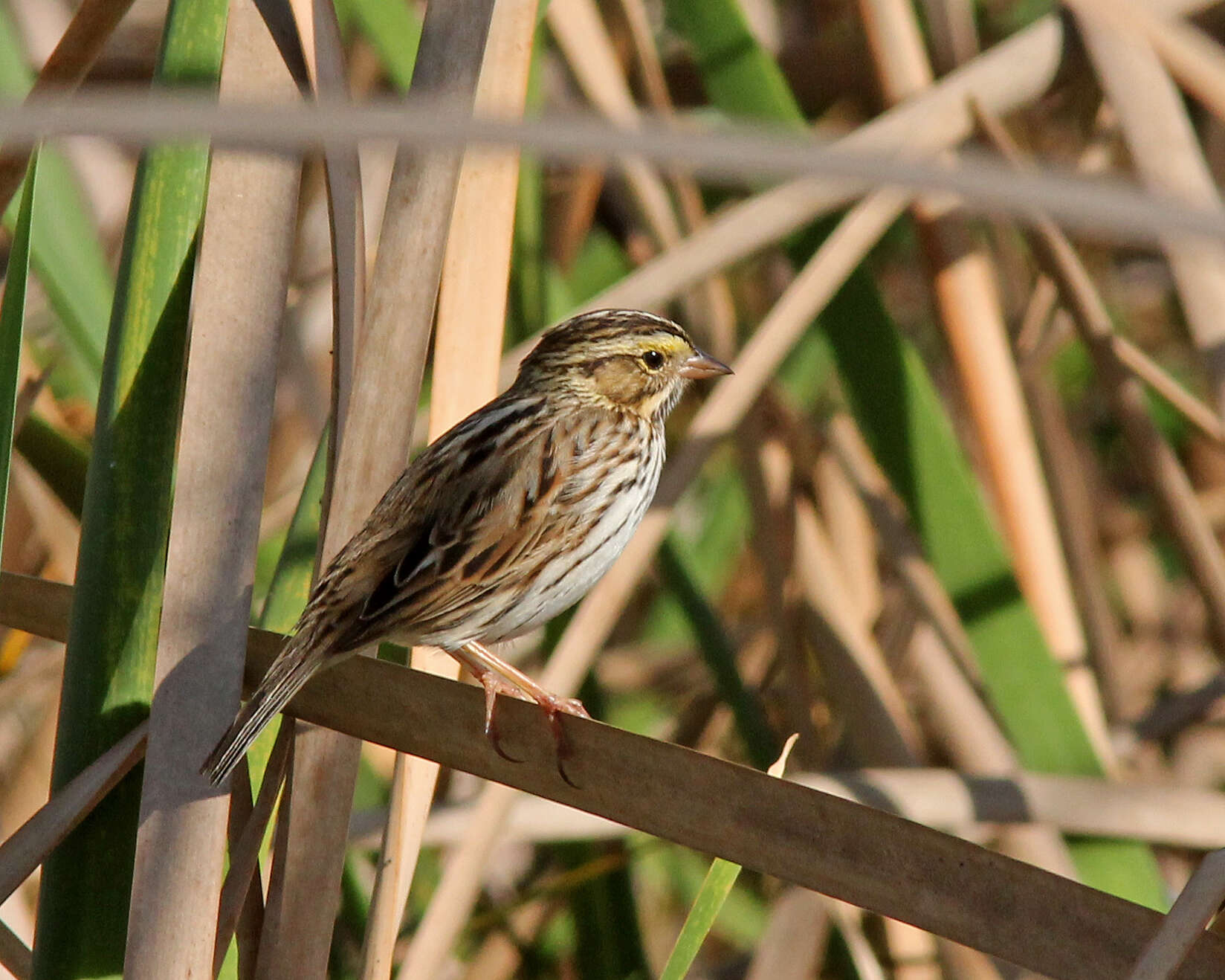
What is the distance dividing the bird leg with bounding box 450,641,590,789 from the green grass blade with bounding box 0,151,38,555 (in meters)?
0.71

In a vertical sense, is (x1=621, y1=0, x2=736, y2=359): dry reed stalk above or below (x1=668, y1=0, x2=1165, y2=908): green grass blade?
above

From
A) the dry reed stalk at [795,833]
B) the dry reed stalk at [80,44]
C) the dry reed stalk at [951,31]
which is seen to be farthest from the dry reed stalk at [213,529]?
the dry reed stalk at [951,31]

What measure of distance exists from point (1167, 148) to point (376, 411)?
192cm

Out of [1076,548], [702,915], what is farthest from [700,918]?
[1076,548]

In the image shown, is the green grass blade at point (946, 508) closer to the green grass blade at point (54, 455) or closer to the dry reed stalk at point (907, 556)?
the dry reed stalk at point (907, 556)

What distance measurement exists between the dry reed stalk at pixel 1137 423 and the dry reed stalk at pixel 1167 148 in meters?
0.22

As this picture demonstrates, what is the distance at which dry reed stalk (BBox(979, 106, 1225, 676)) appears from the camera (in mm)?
3127

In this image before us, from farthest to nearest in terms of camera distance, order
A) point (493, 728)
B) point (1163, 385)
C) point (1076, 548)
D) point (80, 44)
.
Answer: point (1076, 548), point (1163, 385), point (80, 44), point (493, 728)

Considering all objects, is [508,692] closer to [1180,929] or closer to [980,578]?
[980,578]

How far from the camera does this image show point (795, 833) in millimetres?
1645

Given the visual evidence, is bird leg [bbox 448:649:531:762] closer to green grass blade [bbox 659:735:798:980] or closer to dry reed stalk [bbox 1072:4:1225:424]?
green grass blade [bbox 659:735:798:980]

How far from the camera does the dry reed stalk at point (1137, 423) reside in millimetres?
3127

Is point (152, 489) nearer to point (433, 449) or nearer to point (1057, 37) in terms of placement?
point (433, 449)

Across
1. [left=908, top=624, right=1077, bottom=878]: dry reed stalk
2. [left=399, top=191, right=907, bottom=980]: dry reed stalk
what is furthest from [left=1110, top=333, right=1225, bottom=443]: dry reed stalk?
[left=908, top=624, right=1077, bottom=878]: dry reed stalk
